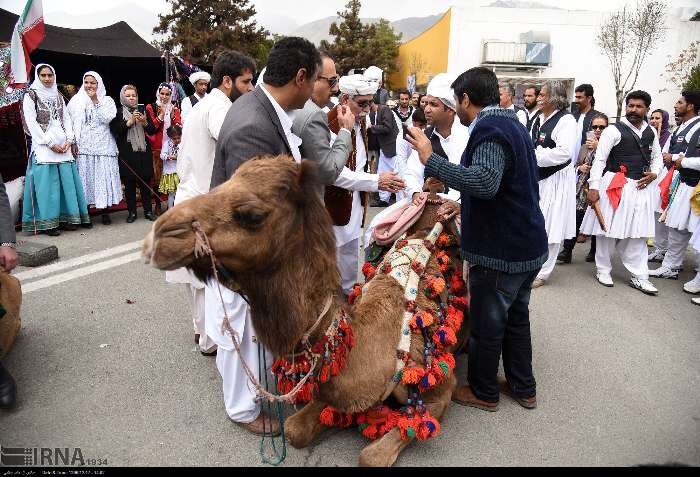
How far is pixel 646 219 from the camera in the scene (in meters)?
5.48

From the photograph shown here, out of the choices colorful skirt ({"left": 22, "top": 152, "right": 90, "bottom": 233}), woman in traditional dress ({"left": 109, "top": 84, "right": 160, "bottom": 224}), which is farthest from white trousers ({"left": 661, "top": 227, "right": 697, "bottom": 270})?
colorful skirt ({"left": 22, "top": 152, "right": 90, "bottom": 233})

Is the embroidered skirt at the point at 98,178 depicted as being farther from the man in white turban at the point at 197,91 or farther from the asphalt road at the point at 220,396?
the asphalt road at the point at 220,396

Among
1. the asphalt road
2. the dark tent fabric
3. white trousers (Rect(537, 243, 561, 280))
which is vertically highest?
the dark tent fabric

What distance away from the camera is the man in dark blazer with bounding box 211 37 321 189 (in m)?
2.40

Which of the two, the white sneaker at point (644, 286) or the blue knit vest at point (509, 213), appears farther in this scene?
the white sneaker at point (644, 286)

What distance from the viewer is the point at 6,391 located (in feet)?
9.96

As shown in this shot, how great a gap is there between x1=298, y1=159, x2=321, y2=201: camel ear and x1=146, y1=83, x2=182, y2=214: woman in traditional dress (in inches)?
273

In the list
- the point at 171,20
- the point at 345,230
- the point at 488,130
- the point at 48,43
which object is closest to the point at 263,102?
the point at 488,130

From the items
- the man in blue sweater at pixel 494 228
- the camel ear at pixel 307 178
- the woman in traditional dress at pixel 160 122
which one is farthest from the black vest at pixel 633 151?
the woman in traditional dress at pixel 160 122

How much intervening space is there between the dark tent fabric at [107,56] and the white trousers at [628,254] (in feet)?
34.6

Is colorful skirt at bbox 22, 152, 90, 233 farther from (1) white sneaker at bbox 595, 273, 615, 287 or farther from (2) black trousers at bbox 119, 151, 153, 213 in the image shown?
(1) white sneaker at bbox 595, 273, 615, 287

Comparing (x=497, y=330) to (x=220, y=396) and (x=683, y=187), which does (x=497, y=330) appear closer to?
(x=220, y=396)

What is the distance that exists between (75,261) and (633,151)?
6.78 m

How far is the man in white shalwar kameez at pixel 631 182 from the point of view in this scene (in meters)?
5.43
